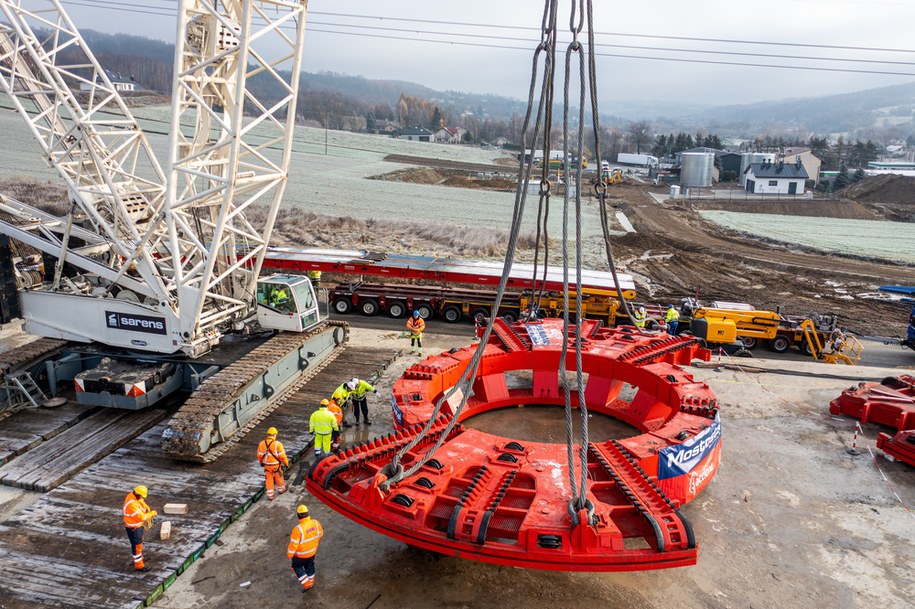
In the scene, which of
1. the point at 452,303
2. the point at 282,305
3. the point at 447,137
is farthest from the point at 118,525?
the point at 447,137

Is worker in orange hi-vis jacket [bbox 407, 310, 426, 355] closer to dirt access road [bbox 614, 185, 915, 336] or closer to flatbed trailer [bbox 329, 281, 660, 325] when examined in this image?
flatbed trailer [bbox 329, 281, 660, 325]

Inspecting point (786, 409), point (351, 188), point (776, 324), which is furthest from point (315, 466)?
point (351, 188)

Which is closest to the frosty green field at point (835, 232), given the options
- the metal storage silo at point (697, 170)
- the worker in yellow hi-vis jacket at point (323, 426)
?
the metal storage silo at point (697, 170)

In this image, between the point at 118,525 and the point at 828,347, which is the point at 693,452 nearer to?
the point at 118,525

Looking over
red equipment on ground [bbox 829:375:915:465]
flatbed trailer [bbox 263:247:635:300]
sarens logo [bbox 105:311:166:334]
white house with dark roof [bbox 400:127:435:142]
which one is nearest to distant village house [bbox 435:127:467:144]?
white house with dark roof [bbox 400:127:435:142]

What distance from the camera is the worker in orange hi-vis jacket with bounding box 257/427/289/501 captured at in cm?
1113

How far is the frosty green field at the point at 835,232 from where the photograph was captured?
41.9 meters

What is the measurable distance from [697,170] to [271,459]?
81.9m

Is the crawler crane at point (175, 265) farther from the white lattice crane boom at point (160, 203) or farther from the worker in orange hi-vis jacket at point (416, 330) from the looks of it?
the worker in orange hi-vis jacket at point (416, 330)

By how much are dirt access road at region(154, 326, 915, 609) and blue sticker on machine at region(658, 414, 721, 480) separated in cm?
115

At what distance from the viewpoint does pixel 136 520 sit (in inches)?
367

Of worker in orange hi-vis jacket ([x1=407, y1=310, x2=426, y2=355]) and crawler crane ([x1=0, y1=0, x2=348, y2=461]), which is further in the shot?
worker in orange hi-vis jacket ([x1=407, y1=310, x2=426, y2=355])

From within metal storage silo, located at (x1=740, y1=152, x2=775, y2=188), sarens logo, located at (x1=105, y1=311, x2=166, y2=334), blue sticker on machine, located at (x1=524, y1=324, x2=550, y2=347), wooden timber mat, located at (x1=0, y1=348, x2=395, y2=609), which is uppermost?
metal storage silo, located at (x1=740, y1=152, x2=775, y2=188)

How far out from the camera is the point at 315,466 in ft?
30.8
